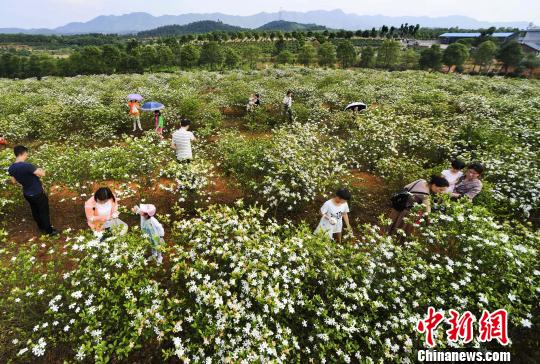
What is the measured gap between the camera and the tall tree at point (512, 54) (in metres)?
55.6

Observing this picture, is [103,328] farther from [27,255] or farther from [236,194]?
[236,194]

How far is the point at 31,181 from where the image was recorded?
660 centimetres

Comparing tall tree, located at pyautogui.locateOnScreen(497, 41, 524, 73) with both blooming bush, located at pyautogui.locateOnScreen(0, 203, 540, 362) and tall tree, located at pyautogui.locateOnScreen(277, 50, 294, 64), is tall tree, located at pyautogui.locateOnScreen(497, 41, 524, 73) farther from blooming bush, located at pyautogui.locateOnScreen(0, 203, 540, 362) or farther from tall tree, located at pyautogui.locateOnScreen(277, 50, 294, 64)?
blooming bush, located at pyautogui.locateOnScreen(0, 203, 540, 362)

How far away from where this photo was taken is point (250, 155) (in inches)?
335

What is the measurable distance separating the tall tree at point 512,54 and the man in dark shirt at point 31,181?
76645mm

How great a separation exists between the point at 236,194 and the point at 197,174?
1.78 metres

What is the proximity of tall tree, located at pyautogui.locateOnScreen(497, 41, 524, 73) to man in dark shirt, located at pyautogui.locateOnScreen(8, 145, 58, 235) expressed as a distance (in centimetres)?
7665

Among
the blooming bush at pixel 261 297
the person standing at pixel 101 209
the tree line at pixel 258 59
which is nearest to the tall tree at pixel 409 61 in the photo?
the tree line at pixel 258 59

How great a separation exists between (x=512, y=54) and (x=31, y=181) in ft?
253

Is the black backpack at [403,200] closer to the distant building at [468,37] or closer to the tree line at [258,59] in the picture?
the tree line at [258,59]

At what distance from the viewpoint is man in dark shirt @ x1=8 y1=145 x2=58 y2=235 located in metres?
6.43

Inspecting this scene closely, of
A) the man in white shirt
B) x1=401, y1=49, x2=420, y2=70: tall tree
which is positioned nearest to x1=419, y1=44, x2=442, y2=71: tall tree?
x1=401, y1=49, x2=420, y2=70: tall tree

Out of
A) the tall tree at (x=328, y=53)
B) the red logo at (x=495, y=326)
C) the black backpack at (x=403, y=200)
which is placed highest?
the tall tree at (x=328, y=53)

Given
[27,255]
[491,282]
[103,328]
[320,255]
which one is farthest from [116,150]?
[491,282]
